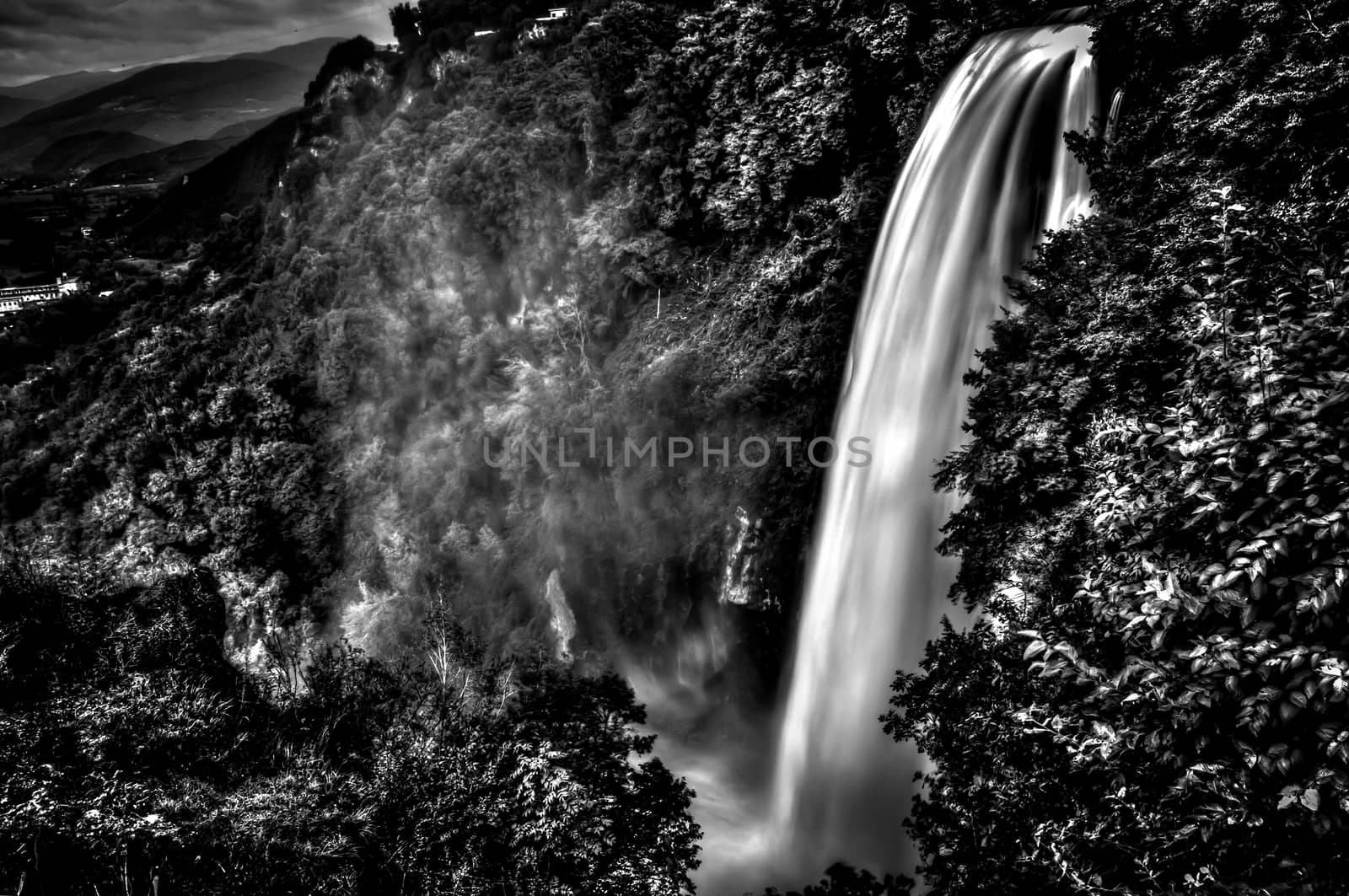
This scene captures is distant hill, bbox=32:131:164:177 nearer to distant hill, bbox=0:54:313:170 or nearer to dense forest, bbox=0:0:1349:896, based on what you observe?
distant hill, bbox=0:54:313:170

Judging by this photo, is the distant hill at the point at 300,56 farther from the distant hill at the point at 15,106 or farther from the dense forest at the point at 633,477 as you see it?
the dense forest at the point at 633,477

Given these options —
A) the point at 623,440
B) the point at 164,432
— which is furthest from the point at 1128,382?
the point at 164,432

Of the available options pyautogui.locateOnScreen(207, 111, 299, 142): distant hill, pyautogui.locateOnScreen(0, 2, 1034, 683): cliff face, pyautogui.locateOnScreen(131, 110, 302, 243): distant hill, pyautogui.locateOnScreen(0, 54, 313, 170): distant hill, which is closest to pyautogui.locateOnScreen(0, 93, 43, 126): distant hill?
pyautogui.locateOnScreen(0, 54, 313, 170): distant hill

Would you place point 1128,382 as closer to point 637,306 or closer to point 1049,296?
point 1049,296

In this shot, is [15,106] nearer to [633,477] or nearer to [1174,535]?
[633,477]

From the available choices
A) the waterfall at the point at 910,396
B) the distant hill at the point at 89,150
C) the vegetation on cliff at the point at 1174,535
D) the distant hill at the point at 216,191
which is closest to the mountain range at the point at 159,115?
the distant hill at the point at 89,150
